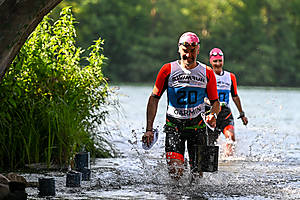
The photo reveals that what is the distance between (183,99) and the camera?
25.5 ft

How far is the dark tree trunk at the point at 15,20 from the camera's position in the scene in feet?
21.8

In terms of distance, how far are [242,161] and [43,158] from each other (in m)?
4.02

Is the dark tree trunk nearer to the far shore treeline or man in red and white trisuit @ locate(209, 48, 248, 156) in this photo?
man in red and white trisuit @ locate(209, 48, 248, 156)

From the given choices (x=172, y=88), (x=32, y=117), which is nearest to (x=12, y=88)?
(x=32, y=117)

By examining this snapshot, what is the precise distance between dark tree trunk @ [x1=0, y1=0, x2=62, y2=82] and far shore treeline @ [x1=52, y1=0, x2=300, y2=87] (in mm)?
51380

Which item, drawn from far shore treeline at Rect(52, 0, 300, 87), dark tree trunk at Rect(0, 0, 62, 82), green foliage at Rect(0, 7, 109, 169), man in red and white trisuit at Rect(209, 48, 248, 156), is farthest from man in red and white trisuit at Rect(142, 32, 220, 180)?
far shore treeline at Rect(52, 0, 300, 87)

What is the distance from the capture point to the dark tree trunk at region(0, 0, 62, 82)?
6641 millimetres

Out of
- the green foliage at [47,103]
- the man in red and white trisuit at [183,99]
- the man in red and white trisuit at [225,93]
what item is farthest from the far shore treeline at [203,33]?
the man in red and white trisuit at [183,99]

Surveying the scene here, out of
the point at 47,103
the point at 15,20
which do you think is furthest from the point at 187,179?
the point at 15,20

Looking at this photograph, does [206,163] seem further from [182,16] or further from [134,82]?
[182,16]

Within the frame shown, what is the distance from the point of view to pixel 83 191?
25.4 feet

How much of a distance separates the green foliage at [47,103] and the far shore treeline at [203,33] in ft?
158

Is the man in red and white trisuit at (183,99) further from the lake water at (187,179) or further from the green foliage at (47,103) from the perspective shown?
the green foliage at (47,103)

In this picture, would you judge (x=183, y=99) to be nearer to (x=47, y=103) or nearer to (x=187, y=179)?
(x=187, y=179)
